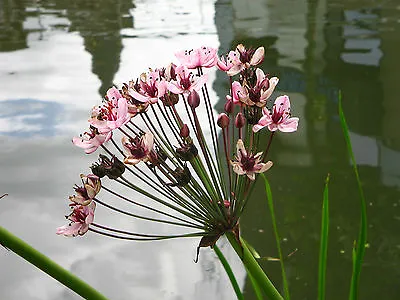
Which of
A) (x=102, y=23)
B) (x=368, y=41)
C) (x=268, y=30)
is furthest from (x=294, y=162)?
(x=102, y=23)

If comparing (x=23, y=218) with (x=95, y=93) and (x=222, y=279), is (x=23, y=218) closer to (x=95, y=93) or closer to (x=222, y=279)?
(x=222, y=279)

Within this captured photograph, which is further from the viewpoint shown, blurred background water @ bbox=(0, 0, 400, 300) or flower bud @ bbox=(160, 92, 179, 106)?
blurred background water @ bbox=(0, 0, 400, 300)

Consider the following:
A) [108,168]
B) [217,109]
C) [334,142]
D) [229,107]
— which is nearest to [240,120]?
[229,107]

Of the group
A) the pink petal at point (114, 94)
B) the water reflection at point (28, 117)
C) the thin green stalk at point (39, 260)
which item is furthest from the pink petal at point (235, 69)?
the water reflection at point (28, 117)

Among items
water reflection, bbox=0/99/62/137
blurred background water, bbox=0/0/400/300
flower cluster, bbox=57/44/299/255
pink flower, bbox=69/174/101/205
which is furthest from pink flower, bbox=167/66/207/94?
water reflection, bbox=0/99/62/137

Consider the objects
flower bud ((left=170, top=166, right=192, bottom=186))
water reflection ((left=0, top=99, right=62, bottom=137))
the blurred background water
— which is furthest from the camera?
water reflection ((left=0, top=99, right=62, bottom=137))

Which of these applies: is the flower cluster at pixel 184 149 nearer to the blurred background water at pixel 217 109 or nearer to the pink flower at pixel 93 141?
the pink flower at pixel 93 141

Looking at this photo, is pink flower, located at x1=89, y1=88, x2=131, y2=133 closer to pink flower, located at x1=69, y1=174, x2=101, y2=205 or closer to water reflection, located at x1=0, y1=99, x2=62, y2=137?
pink flower, located at x1=69, y1=174, x2=101, y2=205
